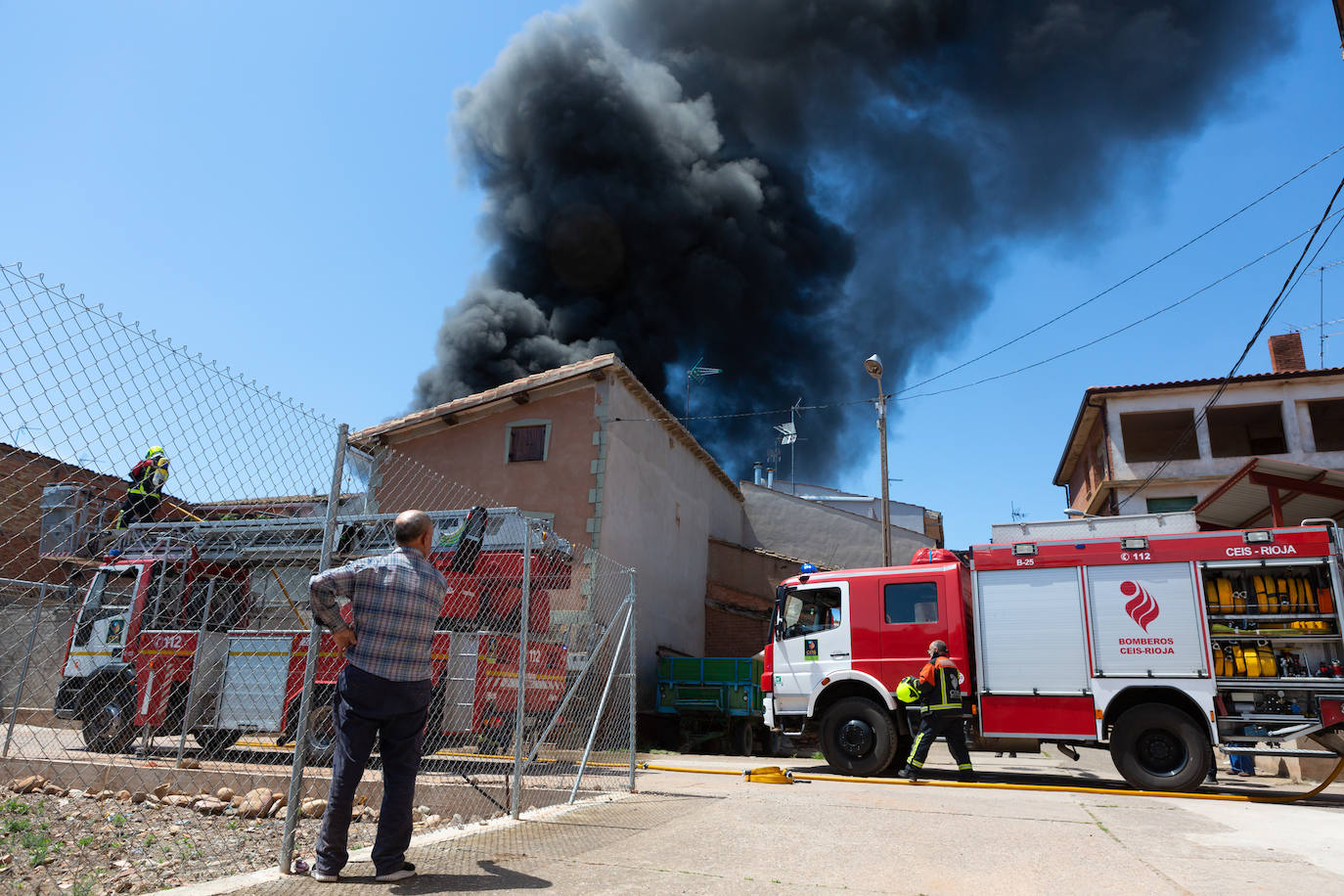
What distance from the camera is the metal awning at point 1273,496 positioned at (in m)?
11.3

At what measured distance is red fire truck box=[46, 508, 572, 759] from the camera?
9039mm

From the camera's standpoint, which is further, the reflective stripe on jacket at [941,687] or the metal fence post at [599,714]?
the reflective stripe on jacket at [941,687]

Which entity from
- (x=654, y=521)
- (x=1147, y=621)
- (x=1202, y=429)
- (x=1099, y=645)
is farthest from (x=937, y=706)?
(x=1202, y=429)

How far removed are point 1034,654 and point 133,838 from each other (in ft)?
28.0

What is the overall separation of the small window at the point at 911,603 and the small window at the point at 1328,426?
19589 mm

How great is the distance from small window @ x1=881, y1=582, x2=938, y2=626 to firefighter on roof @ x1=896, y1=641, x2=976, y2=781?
0.82 meters

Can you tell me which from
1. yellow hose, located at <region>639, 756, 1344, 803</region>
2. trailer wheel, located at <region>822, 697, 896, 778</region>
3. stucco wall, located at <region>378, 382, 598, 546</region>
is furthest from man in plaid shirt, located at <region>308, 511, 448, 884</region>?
stucco wall, located at <region>378, 382, 598, 546</region>

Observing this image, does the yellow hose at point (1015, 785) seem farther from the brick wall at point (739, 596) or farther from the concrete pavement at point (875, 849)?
the brick wall at point (739, 596)

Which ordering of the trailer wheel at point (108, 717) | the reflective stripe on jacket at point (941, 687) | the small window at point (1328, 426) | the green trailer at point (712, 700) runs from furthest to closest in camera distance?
the small window at point (1328, 426) < the green trailer at point (712, 700) < the trailer wheel at point (108, 717) < the reflective stripe on jacket at point (941, 687)

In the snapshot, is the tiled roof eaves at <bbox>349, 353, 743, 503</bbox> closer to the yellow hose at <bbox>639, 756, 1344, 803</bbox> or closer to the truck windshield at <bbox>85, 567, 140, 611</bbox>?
the truck windshield at <bbox>85, 567, 140, 611</bbox>

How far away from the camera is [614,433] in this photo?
17172 millimetres

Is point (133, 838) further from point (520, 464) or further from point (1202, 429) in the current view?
point (1202, 429)

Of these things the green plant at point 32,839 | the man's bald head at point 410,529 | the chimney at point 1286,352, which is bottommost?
the green plant at point 32,839

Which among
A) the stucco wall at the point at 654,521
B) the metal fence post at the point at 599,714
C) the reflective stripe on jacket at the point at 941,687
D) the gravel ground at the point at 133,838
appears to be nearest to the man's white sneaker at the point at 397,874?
the gravel ground at the point at 133,838
